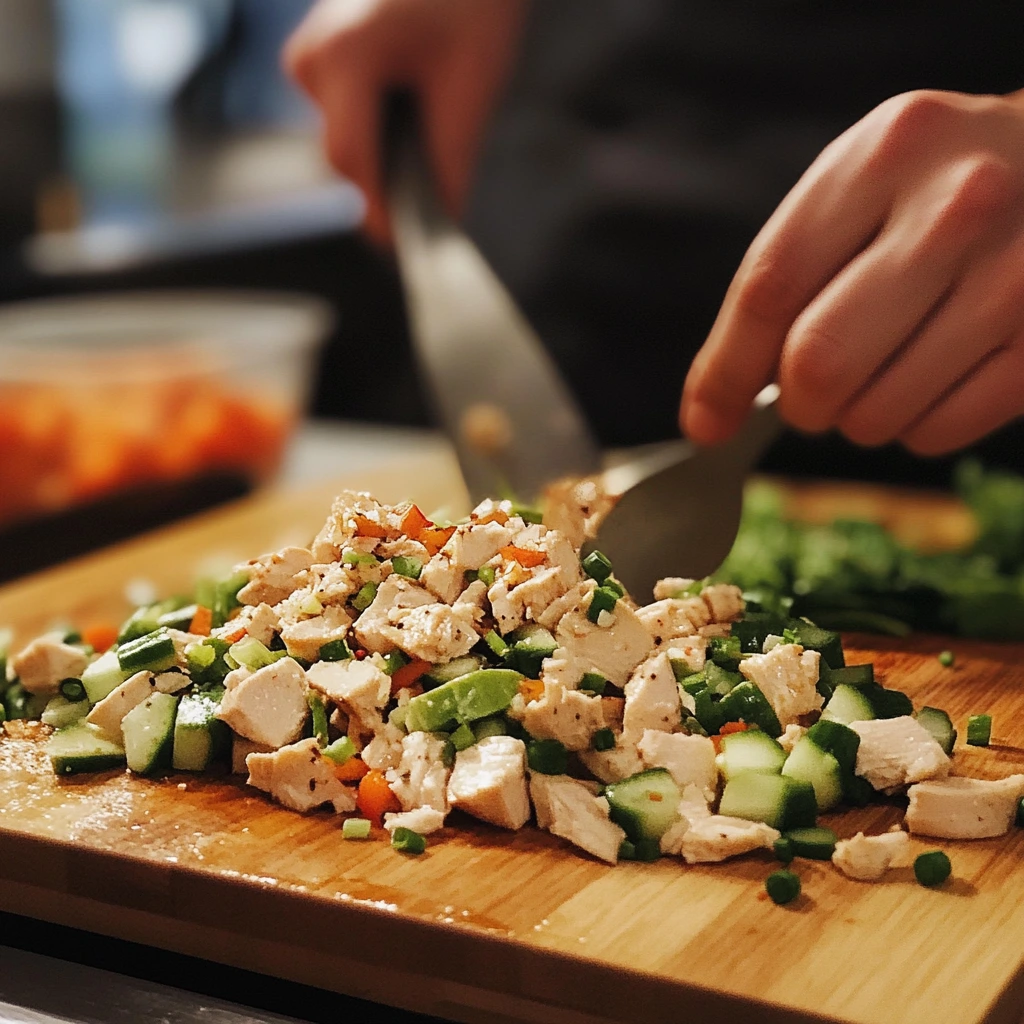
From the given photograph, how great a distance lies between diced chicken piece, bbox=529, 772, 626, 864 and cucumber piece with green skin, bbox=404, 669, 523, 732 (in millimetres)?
100

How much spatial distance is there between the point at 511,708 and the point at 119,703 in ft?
1.73

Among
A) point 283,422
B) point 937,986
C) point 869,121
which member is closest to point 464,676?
point 937,986

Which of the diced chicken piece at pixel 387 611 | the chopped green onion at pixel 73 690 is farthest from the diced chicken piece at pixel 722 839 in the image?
the chopped green onion at pixel 73 690

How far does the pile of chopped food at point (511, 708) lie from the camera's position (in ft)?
4.97

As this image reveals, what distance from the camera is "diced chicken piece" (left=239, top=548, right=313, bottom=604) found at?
185 cm

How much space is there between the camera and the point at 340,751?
1595 millimetres

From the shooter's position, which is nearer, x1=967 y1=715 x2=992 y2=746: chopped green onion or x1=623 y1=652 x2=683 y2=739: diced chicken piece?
x1=623 y1=652 x2=683 y2=739: diced chicken piece

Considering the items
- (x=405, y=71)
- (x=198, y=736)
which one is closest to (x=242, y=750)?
(x=198, y=736)

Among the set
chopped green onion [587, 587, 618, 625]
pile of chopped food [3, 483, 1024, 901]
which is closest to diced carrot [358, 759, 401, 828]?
pile of chopped food [3, 483, 1024, 901]

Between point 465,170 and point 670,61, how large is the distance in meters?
0.64

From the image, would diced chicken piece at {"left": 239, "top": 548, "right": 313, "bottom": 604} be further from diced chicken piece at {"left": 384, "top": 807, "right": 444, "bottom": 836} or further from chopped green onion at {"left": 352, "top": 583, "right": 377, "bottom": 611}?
diced chicken piece at {"left": 384, "top": 807, "right": 444, "bottom": 836}

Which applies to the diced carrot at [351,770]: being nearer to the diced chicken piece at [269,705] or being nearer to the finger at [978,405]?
the diced chicken piece at [269,705]

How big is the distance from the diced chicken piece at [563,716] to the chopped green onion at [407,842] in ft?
0.62

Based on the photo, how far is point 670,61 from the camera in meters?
3.65
